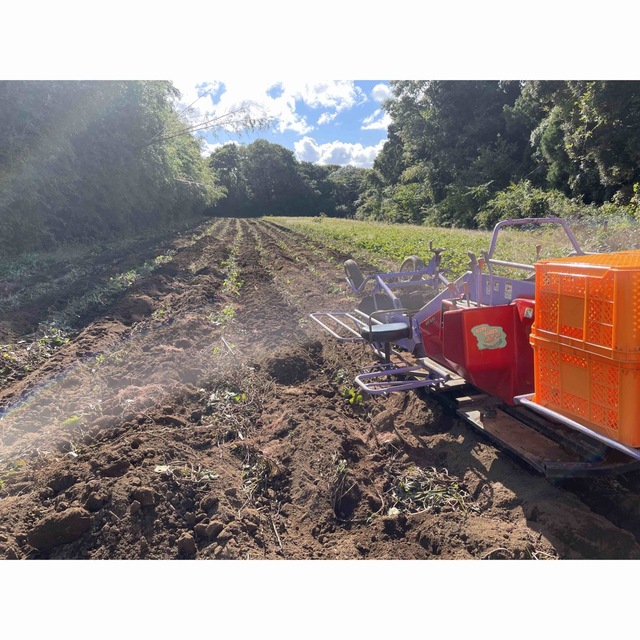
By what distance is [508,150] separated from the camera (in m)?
28.7

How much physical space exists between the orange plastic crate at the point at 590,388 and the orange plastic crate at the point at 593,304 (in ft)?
0.23

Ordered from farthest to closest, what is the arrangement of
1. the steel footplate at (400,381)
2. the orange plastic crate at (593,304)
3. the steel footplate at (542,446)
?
1. the steel footplate at (400,381)
2. the steel footplate at (542,446)
3. the orange plastic crate at (593,304)

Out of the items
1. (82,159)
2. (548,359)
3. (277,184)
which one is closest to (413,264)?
(548,359)

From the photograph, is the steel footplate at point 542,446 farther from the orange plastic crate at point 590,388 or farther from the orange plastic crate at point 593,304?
the orange plastic crate at point 593,304

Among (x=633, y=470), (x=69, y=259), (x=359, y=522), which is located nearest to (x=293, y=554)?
(x=359, y=522)

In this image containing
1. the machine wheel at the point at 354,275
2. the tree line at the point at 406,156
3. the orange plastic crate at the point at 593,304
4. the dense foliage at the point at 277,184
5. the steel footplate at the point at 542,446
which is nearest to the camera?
the orange plastic crate at the point at 593,304

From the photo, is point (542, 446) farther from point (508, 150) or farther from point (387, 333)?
point (508, 150)

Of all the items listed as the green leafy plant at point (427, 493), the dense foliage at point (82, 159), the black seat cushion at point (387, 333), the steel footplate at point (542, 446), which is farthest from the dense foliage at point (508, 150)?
the dense foliage at point (82, 159)

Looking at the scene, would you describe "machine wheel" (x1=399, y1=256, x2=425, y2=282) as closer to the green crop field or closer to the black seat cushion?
the black seat cushion

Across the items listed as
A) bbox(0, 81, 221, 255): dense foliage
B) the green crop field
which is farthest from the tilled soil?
bbox(0, 81, 221, 255): dense foliage

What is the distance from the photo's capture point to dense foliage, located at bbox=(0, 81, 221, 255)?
15055 millimetres

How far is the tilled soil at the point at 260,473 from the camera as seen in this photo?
281cm

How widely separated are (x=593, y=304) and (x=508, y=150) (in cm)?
3003

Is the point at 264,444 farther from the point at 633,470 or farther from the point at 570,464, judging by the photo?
the point at 633,470
